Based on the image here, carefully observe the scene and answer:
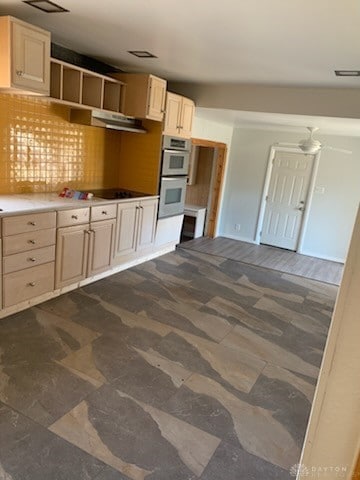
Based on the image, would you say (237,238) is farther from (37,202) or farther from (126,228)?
(37,202)

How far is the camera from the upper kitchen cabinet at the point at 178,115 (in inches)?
184

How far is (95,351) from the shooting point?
2.81 metres

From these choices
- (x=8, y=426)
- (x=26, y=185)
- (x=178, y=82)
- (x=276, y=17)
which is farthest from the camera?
(x=178, y=82)

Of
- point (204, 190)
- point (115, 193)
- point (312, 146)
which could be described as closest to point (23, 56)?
point (115, 193)

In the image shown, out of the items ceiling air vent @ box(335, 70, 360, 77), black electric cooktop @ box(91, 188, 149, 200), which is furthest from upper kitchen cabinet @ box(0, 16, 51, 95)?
ceiling air vent @ box(335, 70, 360, 77)

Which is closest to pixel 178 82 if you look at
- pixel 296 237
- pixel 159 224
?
pixel 159 224

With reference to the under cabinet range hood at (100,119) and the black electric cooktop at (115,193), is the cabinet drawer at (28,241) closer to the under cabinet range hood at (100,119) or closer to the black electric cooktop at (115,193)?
the black electric cooktop at (115,193)

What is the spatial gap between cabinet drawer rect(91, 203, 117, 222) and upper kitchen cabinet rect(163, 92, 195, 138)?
4.39ft

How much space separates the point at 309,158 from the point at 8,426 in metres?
6.06

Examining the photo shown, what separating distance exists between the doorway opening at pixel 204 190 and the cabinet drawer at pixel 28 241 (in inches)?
138

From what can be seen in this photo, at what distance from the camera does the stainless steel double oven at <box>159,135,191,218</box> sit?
4.91 metres

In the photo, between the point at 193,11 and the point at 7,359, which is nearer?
the point at 193,11

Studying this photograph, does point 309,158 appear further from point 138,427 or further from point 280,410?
point 138,427

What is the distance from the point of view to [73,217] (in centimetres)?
364
